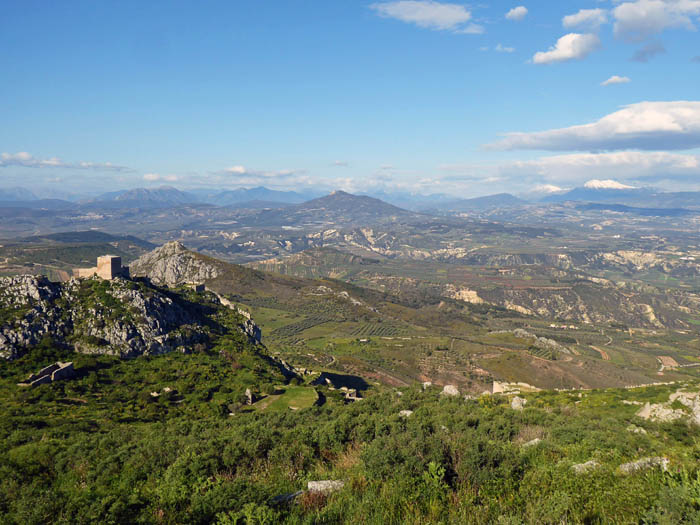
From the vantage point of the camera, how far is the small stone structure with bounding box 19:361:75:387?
43.8 meters

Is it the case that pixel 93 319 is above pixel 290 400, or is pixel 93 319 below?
above

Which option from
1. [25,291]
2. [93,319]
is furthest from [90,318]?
[25,291]

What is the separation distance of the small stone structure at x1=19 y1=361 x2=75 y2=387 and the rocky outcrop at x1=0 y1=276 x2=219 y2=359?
21.9 feet

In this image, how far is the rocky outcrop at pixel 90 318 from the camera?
→ 171 feet

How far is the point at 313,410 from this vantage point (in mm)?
34406

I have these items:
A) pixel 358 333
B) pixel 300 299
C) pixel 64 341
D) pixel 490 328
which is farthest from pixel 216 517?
pixel 490 328

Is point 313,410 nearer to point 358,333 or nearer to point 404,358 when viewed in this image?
point 404,358

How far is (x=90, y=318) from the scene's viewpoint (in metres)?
57.6

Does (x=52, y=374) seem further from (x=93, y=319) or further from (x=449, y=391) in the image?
(x=449, y=391)

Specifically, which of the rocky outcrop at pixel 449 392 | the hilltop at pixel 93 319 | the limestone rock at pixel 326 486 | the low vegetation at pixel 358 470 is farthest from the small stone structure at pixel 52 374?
the limestone rock at pixel 326 486

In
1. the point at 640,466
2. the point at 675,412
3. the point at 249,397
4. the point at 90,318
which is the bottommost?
the point at 249,397

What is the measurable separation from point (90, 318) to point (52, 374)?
13664mm

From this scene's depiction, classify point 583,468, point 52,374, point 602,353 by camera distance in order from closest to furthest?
point 583,468 < point 52,374 < point 602,353

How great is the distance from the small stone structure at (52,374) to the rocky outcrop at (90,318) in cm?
667
